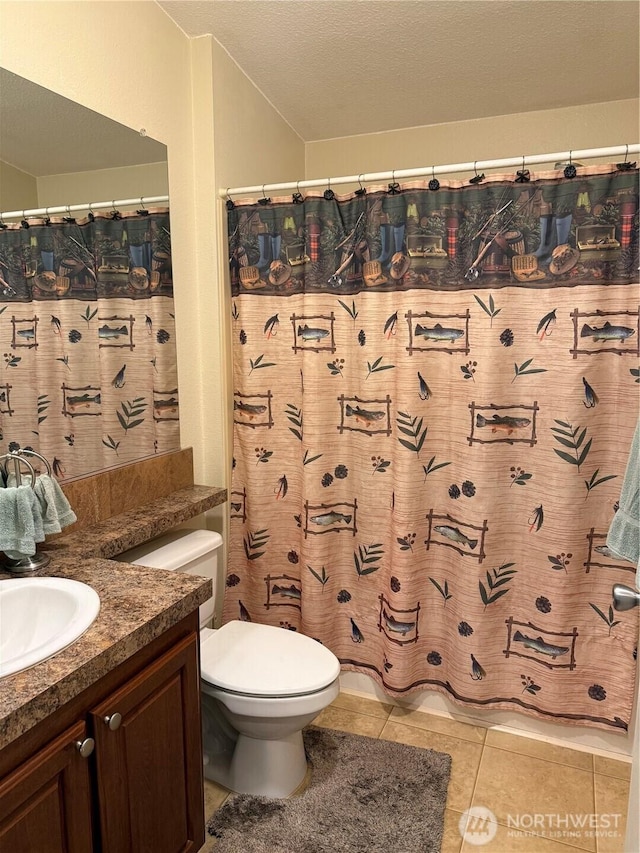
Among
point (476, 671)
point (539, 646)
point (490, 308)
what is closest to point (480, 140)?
point (490, 308)

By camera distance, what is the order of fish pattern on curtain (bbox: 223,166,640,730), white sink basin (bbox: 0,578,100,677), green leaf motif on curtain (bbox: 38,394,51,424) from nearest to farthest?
white sink basin (bbox: 0,578,100,677), green leaf motif on curtain (bbox: 38,394,51,424), fish pattern on curtain (bbox: 223,166,640,730)

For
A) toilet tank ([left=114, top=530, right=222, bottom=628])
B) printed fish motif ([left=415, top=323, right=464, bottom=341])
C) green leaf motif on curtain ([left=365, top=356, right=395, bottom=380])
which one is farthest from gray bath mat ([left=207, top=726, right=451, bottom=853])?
printed fish motif ([left=415, top=323, right=464, bottom=341])

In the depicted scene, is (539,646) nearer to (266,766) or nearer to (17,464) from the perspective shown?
(266,766)

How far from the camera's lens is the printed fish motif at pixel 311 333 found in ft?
6.74

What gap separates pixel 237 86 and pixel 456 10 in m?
0.85

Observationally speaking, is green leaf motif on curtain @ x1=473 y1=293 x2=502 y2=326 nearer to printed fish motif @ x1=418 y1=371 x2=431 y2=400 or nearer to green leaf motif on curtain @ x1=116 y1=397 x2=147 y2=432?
printed fish motif @ x1=418 y1=371 x2=431 y2=400

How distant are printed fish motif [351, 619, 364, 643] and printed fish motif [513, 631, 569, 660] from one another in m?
0.59

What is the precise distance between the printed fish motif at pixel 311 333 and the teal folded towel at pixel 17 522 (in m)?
1.11

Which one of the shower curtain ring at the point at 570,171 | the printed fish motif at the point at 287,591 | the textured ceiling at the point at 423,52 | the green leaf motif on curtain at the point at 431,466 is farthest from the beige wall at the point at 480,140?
the printed fish motif at the point at 287,591

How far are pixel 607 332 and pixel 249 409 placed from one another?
1.30 m

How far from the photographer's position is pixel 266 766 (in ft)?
5.70

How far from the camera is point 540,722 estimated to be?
2020mm

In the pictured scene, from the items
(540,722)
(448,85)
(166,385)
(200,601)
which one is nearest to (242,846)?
(200,601)

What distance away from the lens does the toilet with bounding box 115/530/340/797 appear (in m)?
1.59
